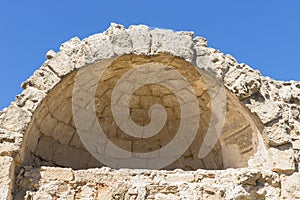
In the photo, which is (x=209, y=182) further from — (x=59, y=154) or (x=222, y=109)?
(x=59, y=154)

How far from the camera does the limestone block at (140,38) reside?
202 inches

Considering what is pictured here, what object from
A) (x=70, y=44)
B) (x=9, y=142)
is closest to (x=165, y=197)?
(x=9, y=142)

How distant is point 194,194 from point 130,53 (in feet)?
5.30

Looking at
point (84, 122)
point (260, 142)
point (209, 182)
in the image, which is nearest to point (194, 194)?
point (209, 182)

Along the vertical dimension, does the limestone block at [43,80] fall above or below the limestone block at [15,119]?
above

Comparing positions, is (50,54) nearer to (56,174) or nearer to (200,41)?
(56,174)

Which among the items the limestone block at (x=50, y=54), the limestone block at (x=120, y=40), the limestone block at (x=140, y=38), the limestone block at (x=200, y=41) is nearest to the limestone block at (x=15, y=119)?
the limestone block at (x=50, y=54)

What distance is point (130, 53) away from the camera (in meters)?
5.11

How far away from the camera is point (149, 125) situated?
624 cm

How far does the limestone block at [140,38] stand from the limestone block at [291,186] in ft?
6.44

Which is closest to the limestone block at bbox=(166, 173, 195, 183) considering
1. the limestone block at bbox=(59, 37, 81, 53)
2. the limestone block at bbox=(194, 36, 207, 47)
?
the limestone block at bbox=(194, 36, 207, 47)

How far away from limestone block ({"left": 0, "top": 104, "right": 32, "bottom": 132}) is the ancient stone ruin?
10 mm

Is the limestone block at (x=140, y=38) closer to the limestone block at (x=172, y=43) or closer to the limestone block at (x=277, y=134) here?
the limestone block at (x=172, y=43)

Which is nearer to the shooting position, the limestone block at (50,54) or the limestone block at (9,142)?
the limestone block at (9,142)
